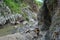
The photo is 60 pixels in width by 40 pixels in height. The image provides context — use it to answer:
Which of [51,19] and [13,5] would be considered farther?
[13,5]

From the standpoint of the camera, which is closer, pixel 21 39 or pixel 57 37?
pixel 57 37

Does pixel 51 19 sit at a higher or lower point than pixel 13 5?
lower

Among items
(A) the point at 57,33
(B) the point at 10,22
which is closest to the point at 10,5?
(B) the point at 10,22

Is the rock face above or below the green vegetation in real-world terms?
below

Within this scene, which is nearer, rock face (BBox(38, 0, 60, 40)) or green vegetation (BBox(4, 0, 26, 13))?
rock face (BBox(38, 0, 60, 40))

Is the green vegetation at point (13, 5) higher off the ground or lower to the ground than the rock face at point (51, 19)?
higher

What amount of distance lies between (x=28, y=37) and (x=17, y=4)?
55.4 ft

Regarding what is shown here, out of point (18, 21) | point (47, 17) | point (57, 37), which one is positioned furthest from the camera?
point (18, 21)

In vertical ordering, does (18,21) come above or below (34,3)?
below

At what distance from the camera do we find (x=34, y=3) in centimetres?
4388

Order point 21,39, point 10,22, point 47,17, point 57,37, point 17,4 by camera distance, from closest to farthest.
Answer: point 57,37 < point 47,17 < point 21,39 < point 10,22 < point 17,4

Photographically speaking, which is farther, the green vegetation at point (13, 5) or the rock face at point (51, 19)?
the green vegetation at point (13, 5)

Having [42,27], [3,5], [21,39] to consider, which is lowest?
[21,39]

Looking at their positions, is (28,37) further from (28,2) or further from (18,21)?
(28,2)
